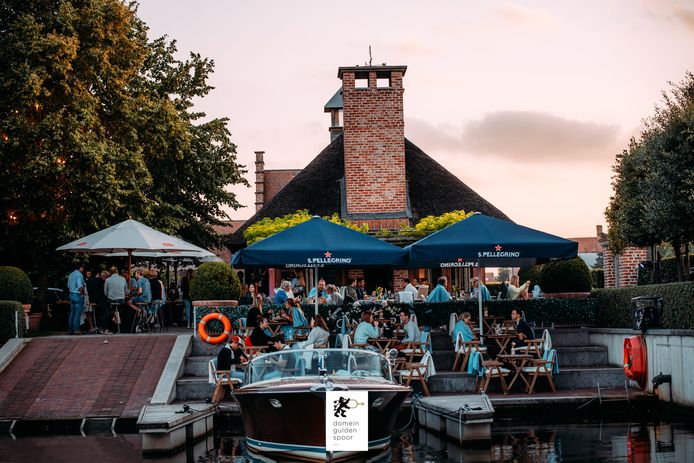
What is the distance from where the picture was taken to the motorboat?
40.8 feet

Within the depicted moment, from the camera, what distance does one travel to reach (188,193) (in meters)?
38.4

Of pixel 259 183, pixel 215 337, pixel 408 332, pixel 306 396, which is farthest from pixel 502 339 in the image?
pixel 259 183

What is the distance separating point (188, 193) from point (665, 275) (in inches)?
741

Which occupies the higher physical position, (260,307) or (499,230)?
(499,230)

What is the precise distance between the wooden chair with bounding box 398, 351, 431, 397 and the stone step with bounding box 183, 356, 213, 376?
170 inches

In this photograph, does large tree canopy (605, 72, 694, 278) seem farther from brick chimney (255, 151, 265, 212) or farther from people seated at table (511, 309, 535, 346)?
brick chimney (255, 151, 265, 212)

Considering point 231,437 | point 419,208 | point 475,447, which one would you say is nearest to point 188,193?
point 419,208

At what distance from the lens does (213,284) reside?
69.7 ft

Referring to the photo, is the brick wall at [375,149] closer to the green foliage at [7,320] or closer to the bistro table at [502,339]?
the bistro table at [502,339]

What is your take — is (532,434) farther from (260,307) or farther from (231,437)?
(260,307)

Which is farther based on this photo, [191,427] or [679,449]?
[191,427]

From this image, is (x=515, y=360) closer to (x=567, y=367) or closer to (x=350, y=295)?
(x=567, y=367)

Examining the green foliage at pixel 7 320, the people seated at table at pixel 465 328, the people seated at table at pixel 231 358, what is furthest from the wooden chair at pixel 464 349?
the green foliage at pixel 7 320

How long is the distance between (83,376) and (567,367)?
1020 centimetres
